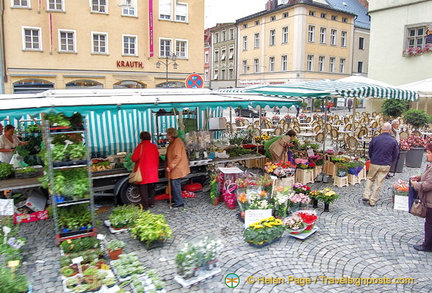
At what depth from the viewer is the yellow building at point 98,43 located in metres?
21.2

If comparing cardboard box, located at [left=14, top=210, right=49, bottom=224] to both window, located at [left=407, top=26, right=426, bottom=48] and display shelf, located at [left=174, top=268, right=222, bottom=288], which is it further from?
window, located at [left=407, top=26, right=426, bottom=48]

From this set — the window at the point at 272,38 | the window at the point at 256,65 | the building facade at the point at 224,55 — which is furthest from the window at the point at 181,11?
the building facade at the point at 224,55

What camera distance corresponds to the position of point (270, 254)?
5.41 metres

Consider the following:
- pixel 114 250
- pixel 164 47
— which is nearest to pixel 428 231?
pixel 114 250

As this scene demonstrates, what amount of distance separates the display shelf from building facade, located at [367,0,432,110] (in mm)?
21715

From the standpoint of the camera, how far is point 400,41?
22.8 m

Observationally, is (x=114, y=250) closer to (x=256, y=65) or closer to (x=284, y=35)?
(x=284, y=35)

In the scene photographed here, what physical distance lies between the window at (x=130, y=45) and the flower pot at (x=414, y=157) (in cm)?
1904

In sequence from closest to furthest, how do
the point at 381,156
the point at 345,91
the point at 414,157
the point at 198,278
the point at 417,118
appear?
the point at 198,278
the point at 381,156
the point at 345,91
the point at 414,157
the point at 417,118

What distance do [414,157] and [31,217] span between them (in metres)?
11.3

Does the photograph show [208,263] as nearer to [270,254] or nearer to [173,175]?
[270,254]

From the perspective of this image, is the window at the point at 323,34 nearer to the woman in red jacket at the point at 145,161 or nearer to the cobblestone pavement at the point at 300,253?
the cobblestone pavement at the point at 300,253

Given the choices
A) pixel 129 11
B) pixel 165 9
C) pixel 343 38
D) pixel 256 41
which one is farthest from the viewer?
pixel 256 41

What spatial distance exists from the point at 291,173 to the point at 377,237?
2.74 meters
